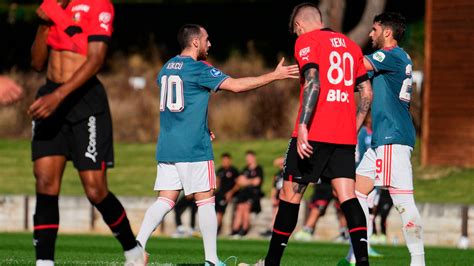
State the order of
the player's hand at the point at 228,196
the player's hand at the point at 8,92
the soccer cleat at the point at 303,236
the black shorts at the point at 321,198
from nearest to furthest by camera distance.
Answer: the player's hand at the point at 8,92
the soccer cleat at the point at 303,236
the black shorts at the point at 321,198
the player's hand at the point at 228,196

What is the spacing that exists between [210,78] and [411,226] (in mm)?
2489

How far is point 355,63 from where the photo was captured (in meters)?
11.4

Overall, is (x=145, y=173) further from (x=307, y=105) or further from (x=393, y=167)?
(x=307, y=105)

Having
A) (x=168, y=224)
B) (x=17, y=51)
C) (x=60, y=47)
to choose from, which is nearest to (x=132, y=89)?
(x=17, y=51)

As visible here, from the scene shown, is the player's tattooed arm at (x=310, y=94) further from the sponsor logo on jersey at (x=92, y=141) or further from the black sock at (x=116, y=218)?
the sponsor logo on jersey at (x=92, y=141)

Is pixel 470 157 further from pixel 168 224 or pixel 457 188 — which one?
pixel 168 224

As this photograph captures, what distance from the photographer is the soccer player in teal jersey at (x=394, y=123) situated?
12.6 meters

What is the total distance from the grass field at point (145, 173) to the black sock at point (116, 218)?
62.4 feet

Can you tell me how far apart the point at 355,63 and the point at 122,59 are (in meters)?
30.4

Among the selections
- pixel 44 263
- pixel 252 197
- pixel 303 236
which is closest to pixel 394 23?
pixel 44 263

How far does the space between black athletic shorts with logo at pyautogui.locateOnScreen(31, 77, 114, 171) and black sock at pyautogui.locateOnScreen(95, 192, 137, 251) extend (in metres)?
0.35

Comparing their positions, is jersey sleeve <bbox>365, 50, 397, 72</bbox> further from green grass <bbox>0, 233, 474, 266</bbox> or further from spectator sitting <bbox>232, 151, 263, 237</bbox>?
spectator sitting <bbox>232, 151, 263, 237</bbox>

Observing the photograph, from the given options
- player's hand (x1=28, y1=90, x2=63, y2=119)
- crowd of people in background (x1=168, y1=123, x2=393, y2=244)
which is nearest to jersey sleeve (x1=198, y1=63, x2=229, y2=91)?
player's hand (x1=28, y1=90, x2=63, y2=119)

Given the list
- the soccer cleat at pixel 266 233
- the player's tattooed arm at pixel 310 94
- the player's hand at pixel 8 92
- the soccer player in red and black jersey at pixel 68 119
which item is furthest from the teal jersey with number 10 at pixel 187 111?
the soccer cleat at pixel 266 233
